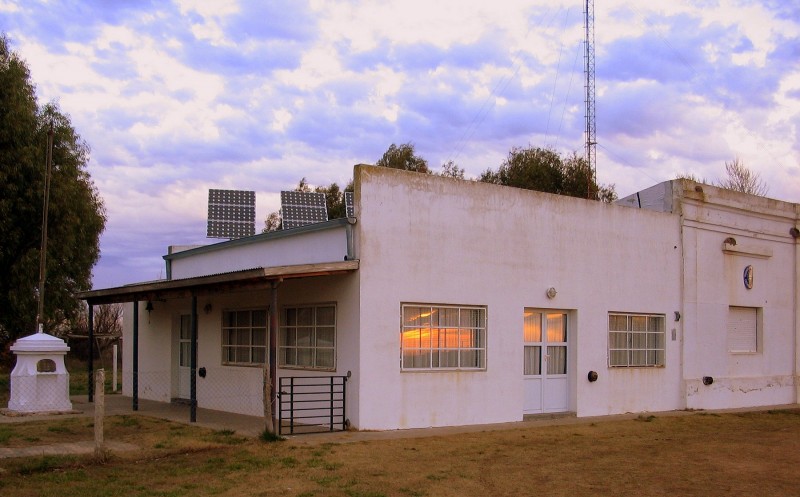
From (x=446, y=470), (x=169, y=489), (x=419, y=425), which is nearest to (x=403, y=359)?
(x=419, y=425)

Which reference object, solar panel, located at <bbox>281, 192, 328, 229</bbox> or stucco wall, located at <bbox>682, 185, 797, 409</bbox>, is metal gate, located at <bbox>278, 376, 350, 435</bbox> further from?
stucco wall, located at <bbox>682, 185, 797, 409</bbox>

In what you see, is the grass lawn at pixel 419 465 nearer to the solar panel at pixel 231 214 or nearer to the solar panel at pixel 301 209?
the solar panel at pixel 231 214

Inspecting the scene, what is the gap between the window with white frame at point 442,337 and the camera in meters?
14.0

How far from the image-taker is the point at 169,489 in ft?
29.1

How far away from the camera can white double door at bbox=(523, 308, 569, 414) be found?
15.8m

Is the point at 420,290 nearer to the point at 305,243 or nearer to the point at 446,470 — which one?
the point at 305,243

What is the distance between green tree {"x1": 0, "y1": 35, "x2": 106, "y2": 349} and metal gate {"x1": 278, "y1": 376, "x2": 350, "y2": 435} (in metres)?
12.0

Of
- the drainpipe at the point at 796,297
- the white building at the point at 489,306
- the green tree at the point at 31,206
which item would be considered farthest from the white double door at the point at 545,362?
the green tree at the point at 31,206

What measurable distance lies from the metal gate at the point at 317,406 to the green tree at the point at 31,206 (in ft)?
39.3

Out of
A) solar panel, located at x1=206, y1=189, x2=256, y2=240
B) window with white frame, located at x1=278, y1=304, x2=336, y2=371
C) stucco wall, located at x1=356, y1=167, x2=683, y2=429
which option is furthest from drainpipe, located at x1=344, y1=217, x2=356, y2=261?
solar panel, located at x1=206, y1=189, x2=256, y2=240

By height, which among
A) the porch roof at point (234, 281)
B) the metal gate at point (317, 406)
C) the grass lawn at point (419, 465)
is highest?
the porch roof at point (234, 281)

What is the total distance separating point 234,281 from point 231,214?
656cm

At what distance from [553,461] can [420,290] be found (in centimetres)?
401

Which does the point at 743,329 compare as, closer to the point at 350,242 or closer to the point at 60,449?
the point at 350,242
